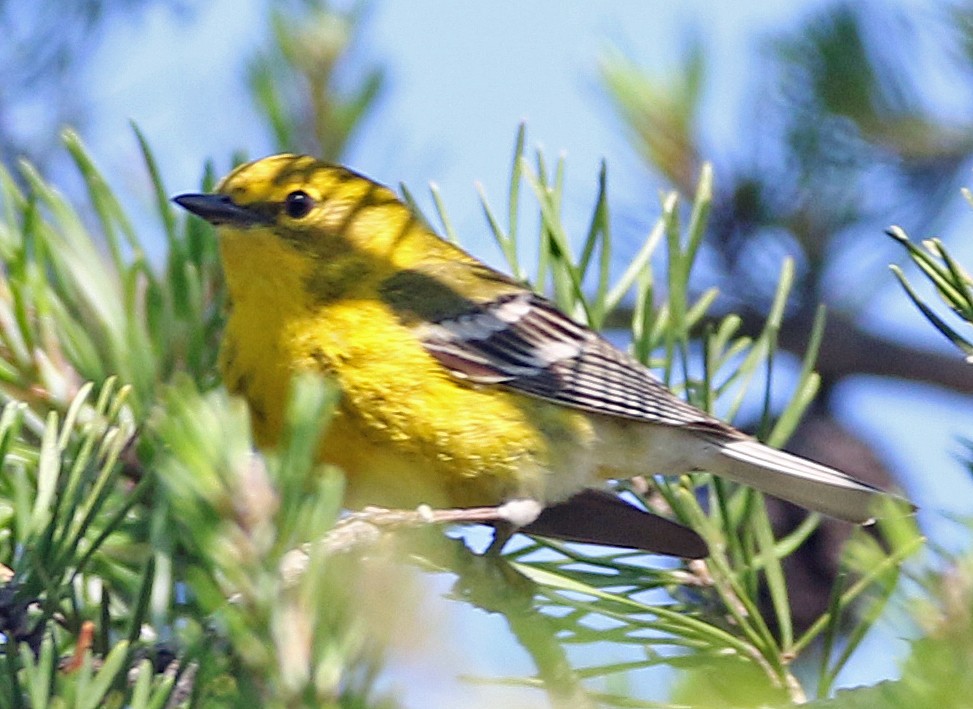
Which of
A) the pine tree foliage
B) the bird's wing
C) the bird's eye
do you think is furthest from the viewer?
the bird's eye

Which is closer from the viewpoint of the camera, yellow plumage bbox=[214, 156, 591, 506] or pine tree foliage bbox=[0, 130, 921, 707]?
pine tree foliage bbox=[0, 130, 921, 707]

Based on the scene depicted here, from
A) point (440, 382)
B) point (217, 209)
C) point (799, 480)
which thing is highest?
point (217, 209)

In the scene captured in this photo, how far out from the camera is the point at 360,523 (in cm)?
163

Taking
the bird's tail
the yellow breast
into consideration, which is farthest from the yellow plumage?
the bird's tail

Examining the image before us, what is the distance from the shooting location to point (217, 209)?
271 cm

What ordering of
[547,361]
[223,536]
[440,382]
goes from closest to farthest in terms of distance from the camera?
[223,536], [440,382], [547,361]

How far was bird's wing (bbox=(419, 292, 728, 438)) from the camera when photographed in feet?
9.04

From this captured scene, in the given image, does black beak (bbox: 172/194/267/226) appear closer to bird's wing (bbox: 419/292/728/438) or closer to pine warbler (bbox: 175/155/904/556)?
pine warbler (bbox: 175/155/904/556)

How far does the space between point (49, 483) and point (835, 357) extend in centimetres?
218

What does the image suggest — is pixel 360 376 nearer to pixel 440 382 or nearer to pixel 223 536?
pixel 440 382

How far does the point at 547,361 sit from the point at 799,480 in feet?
2.01

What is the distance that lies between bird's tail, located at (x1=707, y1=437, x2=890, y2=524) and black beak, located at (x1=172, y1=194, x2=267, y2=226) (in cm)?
105

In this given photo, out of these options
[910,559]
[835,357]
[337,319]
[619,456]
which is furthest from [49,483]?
[835,357]

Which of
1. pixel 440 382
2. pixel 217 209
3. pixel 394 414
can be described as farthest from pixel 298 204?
pixel 394 414
